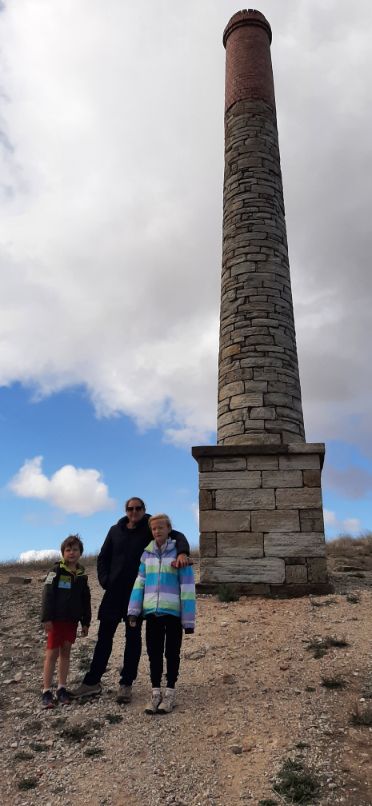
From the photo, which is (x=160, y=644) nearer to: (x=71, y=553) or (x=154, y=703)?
(x=154, y=703)

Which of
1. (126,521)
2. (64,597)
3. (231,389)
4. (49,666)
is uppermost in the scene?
(231,389)

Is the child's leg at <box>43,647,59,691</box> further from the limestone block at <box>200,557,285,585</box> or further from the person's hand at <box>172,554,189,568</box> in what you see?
the limestone block at <box>200,557,285,585</box>

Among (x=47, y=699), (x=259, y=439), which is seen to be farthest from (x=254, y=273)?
(x=47, y=699)

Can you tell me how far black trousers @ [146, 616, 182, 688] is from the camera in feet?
16.2

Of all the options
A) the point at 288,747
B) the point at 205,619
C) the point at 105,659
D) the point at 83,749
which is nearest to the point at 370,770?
the point at 288,747

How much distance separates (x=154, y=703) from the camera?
192 inches

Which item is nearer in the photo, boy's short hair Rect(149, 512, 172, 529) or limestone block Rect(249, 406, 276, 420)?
boy's short hair Rect(149, 512, 172, 529)

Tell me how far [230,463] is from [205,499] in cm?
70

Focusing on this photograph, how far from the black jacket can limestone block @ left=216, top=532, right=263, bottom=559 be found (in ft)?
11.6

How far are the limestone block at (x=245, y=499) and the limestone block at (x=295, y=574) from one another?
96cm

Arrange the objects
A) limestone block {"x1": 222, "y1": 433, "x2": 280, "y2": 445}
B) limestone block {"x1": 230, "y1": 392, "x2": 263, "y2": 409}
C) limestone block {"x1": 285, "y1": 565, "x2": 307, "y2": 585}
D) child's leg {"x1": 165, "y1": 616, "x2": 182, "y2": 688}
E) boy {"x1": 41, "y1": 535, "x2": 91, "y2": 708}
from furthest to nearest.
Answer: limestone block {"x1": 230, "y1": 392, "x2": 263, "y2": 409}, limestone block {"x1": 222, "y1": 433, "x2": 280, "y2": 445}, limestone block {"x1": 285, "y1": 565, "x2": 307, "y2": 585}, boy {"x1": 41, "y1": 535, "x2": 91, "y2": 708}, child's leg {"x1": 165, "y1": 616, "x2": 182, "y2": 688}

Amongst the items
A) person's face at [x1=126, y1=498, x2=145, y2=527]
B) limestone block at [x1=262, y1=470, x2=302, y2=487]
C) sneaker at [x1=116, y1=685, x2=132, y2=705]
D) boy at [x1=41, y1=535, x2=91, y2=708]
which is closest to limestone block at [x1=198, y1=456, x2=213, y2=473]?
limestone block at [x1=262, y1=470, x2=302, y2=487]

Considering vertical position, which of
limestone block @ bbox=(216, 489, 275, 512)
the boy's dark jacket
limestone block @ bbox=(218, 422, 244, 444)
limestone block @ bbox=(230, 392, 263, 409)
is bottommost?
the boy's dark jacket

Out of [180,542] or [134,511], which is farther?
[134,511]
